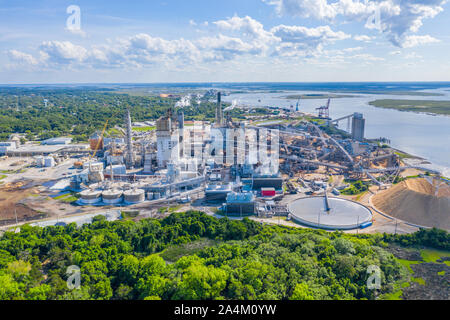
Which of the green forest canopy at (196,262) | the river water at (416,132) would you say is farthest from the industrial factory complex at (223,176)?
the river water at (416,132)

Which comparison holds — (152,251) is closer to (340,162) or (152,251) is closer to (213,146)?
(213,146)

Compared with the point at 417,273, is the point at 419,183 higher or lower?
higher

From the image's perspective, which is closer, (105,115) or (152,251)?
(152,251)

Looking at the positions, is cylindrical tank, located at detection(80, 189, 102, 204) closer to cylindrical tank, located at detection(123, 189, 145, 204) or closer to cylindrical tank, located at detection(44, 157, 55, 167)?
cylindrical tank, located at detection(123, 189, 145, 204)

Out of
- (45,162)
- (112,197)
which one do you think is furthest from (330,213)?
(45,162)

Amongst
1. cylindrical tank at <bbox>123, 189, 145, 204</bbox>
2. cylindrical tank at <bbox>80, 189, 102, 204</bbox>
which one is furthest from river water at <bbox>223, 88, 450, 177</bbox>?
cylindrical tank at <bbox>80, 189, 102, 204</bbox>

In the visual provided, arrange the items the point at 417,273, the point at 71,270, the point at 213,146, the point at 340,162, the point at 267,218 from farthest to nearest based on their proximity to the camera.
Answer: the point at 213,146 < the point at 340,162 < the point at 267,218 < the point at 417,273 < the point at 71,270

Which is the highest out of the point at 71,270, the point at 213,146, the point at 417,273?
the point at 213,146
